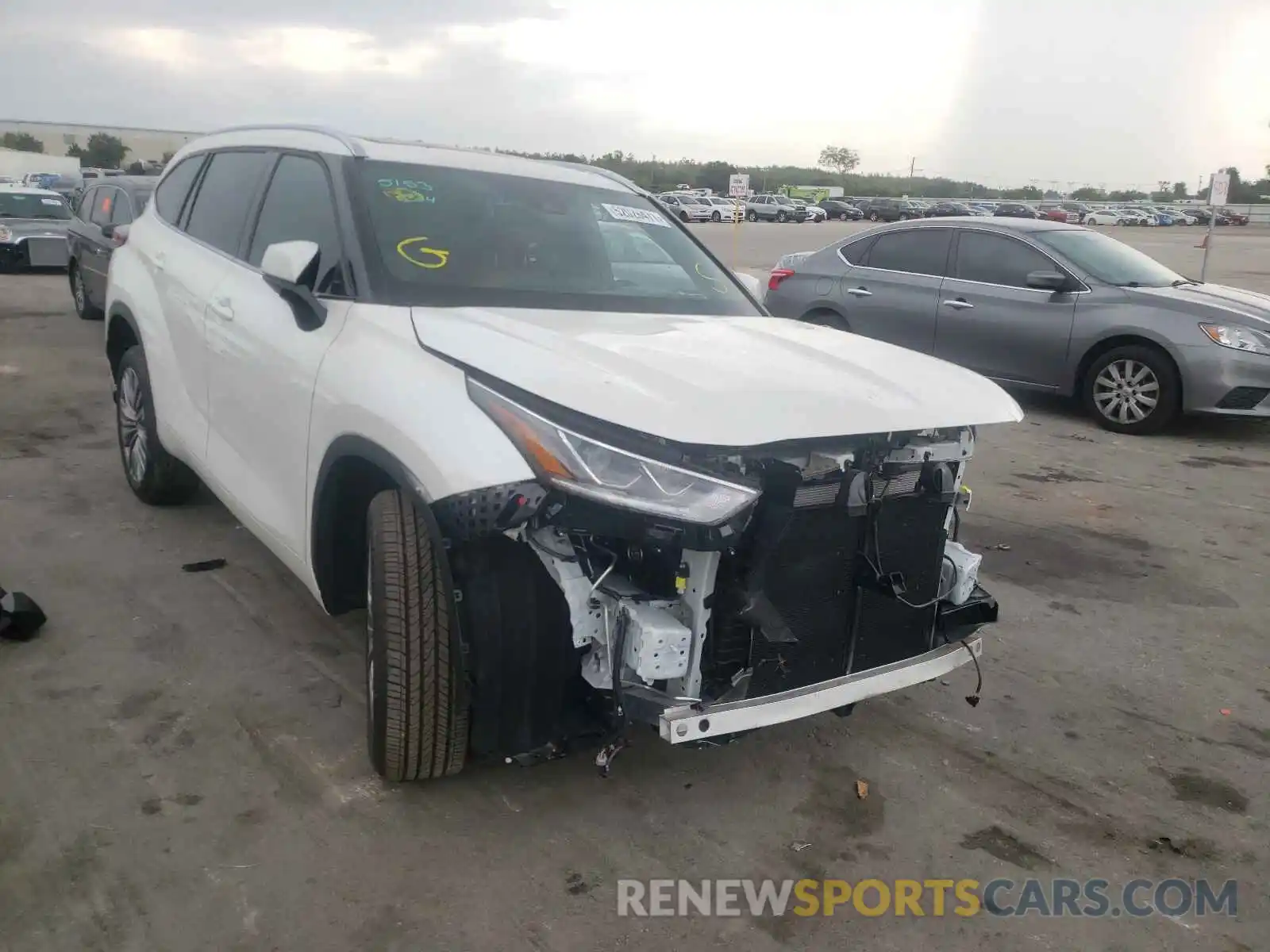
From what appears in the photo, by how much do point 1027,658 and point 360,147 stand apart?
3257 mm

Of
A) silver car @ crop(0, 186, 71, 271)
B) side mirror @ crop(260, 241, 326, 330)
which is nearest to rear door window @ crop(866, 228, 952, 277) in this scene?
side mirror @ crop(260, 241, 326, 330)

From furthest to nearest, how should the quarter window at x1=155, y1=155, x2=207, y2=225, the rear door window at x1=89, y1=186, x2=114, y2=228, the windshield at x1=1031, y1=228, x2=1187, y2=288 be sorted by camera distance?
the rear door window at x1=89, y1=186, x2=114, y2=228, the windshield at x1=1031, y1=228, x2=1187, y2=288, the quarter window at x1=155, y1=155, x2=207, y2=225

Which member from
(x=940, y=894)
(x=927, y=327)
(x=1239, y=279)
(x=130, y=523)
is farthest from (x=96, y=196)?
(x=1239, y=279)

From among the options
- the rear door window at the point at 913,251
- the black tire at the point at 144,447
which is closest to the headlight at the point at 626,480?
the black tire at the point at 144,447

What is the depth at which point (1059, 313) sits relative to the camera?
8258 mm

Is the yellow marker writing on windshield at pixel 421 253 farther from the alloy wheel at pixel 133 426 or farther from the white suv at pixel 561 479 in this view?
the alloy wheel at pixel 133 426

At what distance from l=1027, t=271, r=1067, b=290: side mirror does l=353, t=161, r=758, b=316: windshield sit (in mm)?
4895

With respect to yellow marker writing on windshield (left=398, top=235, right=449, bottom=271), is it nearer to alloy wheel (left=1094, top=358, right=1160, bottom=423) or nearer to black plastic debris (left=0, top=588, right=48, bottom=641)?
black plastic debris (left=0, top=588, right=48, bottom=641)

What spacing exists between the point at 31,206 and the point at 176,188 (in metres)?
13.3

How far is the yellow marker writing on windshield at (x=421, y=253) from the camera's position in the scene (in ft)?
10.8

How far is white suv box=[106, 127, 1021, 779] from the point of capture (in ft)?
8.00

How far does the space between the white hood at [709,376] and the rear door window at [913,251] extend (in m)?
6.16

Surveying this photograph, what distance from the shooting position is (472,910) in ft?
8.17

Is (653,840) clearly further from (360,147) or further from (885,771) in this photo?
(360,147)
